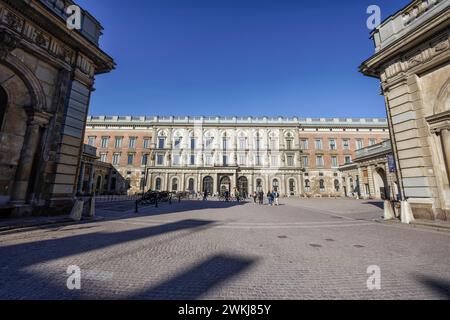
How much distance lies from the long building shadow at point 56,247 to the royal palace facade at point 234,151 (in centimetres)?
3424

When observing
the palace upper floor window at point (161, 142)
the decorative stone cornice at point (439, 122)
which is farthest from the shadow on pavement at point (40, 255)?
the palace upper floor window at point (161, 142)

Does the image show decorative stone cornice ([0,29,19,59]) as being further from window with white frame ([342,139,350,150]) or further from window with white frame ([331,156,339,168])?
window with white frame ([342,139,350,150])

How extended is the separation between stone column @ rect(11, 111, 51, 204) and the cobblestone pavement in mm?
2820

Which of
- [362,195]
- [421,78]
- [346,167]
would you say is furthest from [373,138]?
[421,78]

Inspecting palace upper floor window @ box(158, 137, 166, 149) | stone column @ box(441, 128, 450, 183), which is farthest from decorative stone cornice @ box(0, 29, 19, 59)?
palace upper floor window @ box(158, 137, 166, 149)

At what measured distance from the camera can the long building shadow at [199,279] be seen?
2662 millimetres

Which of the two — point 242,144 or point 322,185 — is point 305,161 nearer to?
point 322,185

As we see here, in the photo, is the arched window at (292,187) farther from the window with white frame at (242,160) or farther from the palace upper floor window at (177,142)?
the palace upper floor window at (177,142)

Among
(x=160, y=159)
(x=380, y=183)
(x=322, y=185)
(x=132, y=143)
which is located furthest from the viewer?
(x=132, y=143)

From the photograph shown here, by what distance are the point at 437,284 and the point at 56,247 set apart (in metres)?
7.26

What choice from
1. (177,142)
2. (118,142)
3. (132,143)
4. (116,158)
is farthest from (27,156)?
(118,142)

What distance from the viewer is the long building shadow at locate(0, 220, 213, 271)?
375 centimetres

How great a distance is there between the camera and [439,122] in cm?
821
